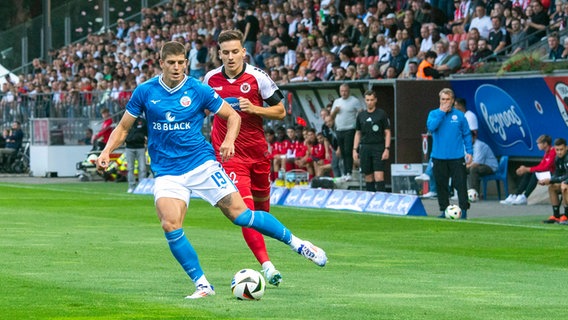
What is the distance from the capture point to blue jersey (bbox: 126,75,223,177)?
37.4 ft

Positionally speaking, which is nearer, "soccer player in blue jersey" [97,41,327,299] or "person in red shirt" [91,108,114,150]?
"soccer player in blue jersey" [97,41,327,299]

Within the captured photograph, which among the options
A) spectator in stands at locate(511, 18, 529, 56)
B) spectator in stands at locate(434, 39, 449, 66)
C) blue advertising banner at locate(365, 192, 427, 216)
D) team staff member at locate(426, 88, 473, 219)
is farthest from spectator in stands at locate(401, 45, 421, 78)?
team staff member at locate(426, 88, 473, 219)

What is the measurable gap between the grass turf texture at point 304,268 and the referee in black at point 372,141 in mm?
2475

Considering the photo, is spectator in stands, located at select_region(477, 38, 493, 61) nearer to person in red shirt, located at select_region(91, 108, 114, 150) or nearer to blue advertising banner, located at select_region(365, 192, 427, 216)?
blue advertising banner, located at select_region(365, 192, 427, 216)

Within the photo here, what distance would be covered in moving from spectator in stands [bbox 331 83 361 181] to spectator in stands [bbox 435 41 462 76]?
1998 mm

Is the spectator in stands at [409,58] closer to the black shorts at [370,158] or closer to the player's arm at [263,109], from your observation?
the black shorts at [370,158]

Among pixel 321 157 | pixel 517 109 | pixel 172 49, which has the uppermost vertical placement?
pixel 172 49

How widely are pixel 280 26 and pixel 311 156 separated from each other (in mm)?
8636

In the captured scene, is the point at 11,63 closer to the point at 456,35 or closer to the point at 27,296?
the point at 456,35

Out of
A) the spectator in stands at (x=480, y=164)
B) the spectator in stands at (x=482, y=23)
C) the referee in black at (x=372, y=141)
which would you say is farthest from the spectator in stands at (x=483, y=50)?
the referee in black at (x=372, y=141)

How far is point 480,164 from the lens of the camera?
27.7m

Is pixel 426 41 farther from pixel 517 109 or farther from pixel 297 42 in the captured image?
pixel 297 42

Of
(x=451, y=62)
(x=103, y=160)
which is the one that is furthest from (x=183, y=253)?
(x=451, y=62)

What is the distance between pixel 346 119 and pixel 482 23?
371cm
